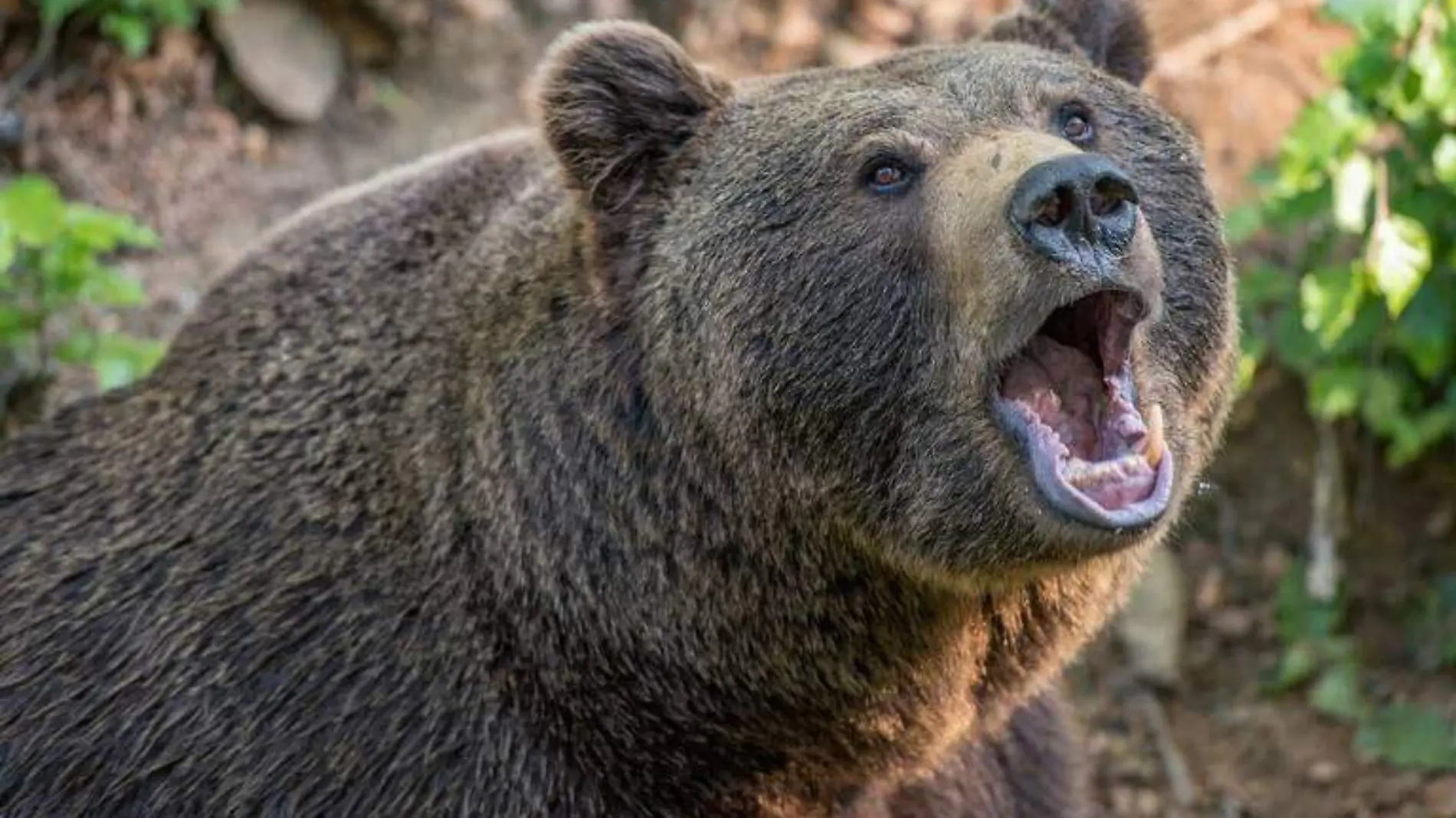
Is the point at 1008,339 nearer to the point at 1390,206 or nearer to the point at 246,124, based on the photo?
the point at 1390,206

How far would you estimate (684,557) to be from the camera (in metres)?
4.17

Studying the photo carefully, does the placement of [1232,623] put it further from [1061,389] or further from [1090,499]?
[1090,499]

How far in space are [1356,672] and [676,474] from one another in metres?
3.75

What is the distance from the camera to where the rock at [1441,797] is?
668cm

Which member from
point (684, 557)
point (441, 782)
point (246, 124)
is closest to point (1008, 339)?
point (684, 557)

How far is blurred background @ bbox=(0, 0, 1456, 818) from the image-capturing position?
6219 millimetres

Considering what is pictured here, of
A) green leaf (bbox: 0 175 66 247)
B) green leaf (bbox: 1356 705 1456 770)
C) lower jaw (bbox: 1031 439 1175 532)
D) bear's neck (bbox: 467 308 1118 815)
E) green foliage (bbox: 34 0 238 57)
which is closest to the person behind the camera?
lower jaw (bbox: 1031 439 1175 532)

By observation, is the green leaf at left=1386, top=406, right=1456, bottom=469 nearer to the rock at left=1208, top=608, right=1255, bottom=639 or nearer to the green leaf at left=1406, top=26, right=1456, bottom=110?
the rock at left=1208, top=608, right=1255, bottom=639

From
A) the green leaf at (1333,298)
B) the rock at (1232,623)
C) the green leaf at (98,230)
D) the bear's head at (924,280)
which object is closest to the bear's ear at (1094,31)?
the bear's head at (924,280)

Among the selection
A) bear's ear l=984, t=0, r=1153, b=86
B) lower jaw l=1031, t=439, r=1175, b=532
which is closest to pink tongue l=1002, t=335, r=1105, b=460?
lower jaw l=1031, t=439, r=1175, b=532

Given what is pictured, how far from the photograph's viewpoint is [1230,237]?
21.7 ft

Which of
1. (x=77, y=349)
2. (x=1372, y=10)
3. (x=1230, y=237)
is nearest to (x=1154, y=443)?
(x=1372, y=10)

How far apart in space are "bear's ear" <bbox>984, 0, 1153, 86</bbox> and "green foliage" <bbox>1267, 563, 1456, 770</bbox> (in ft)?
10.2

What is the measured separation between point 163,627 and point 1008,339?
200 centimetres
